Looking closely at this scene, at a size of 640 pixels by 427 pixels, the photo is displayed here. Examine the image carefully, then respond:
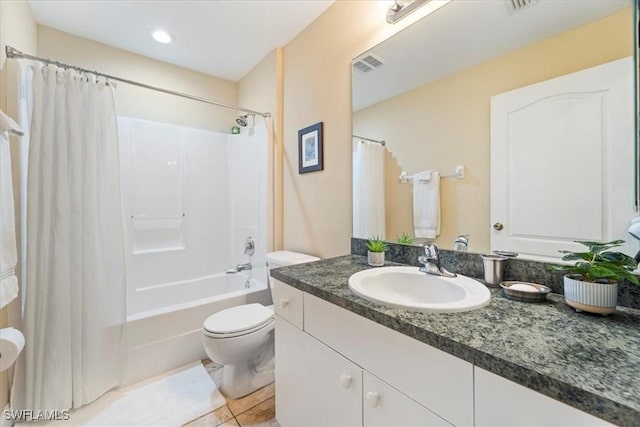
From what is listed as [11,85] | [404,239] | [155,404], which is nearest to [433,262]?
[404,239]

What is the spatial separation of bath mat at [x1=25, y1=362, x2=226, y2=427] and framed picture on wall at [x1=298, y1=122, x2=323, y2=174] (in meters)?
1.55

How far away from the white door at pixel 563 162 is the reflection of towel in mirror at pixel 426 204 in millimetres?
240

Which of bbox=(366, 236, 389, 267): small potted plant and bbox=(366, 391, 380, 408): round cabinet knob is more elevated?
bbox=(366, 236, 389, 267): small potted plant

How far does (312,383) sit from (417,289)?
56 centimetres

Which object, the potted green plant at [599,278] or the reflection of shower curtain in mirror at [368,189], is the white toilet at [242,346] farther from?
the potted green plant at [599,278]

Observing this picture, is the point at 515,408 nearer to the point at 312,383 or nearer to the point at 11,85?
the point at 312,383

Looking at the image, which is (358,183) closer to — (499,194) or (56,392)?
(499,194)

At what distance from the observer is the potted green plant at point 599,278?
707 millimetres

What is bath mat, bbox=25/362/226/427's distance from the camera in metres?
1.38

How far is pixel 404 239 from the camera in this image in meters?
1.38

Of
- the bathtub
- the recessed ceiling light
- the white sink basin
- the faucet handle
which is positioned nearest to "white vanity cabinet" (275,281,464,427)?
the white sink basin

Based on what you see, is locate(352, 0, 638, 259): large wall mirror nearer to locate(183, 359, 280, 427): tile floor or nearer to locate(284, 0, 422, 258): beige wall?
locate(284, 0, 422, 258): beige wall

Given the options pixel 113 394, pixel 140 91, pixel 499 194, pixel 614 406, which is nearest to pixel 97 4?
pixel 140 91

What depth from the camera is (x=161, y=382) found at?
168 centimetres
